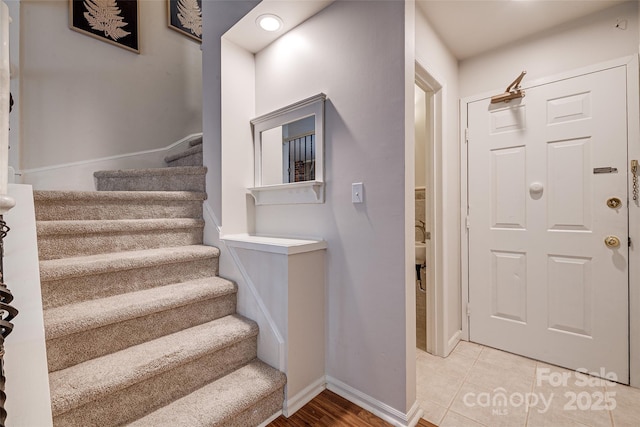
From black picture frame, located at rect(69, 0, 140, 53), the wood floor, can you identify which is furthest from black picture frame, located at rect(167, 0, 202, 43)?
the wood floor

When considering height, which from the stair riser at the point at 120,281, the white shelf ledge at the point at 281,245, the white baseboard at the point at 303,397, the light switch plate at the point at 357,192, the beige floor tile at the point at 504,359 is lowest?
the beige floor tile at the point at 504,359

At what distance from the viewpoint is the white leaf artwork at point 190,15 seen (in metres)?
3.29

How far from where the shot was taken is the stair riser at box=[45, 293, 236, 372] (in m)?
1.21

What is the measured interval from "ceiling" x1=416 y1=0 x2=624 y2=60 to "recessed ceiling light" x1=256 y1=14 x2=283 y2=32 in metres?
0.87

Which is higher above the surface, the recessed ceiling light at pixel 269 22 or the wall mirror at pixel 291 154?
the recessed ceiling light at pixel 269 22

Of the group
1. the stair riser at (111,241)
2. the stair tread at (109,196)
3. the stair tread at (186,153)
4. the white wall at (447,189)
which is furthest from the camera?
the stair tread at (186,153)

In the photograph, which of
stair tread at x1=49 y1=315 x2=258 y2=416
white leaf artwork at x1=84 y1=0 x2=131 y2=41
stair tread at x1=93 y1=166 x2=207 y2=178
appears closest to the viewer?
stair tread at x1=49 y1=315 x2=258 y2=416

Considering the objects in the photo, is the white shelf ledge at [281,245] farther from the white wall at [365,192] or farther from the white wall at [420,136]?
the white wall at [420,136]

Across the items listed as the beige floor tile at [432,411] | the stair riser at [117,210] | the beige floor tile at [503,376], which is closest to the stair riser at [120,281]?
the stair riser at [117,210]

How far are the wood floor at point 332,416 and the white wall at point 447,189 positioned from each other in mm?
860

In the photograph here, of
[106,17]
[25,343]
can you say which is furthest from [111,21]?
[25,343]

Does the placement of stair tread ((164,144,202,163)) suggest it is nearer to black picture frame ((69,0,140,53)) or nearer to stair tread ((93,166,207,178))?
stair tread ((93,166,207,178))

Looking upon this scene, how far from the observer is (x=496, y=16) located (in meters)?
1.82

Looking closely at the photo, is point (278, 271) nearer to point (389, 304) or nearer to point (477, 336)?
point (389, 304)
